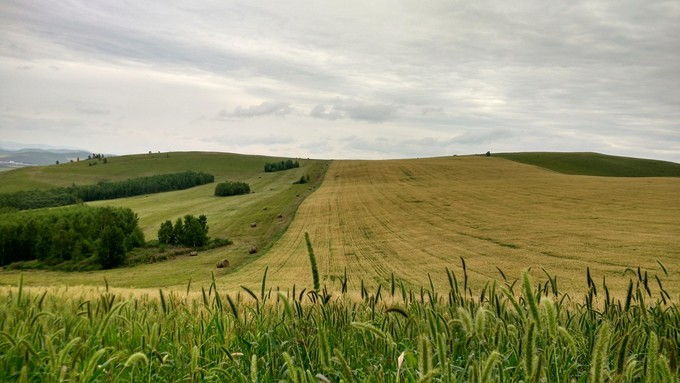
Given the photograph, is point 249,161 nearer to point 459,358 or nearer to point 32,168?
point 32,168

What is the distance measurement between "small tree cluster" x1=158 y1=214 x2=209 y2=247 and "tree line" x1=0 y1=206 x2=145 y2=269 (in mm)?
2734

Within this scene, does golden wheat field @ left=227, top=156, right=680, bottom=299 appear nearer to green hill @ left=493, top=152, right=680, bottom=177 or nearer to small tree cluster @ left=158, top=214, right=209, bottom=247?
small tree cluster @ left=158, top=214, right=209, bottom=247

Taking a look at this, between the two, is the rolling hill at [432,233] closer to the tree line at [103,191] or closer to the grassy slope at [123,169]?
the tree line at [103,191]

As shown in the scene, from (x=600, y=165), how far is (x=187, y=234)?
106 m

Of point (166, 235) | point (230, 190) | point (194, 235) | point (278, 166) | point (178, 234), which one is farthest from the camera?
point (278, 166)

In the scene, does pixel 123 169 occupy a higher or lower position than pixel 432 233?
higher

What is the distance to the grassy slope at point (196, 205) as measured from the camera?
40.2 m

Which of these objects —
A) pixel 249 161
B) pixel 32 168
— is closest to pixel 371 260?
pixel 249 161

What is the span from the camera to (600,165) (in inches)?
4680

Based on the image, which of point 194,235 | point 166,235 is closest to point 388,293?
point 194,235

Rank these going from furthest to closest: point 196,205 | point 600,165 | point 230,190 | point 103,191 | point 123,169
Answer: point 123,169 → point 103,191 → point 600,165 → point 230,190 → point 196,205

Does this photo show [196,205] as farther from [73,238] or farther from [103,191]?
[103,191]

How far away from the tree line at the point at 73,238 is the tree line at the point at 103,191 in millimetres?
53851

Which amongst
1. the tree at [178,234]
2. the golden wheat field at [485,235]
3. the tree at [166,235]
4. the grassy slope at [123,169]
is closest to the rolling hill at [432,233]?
the golden wheat field at [485,235]
